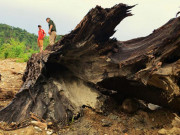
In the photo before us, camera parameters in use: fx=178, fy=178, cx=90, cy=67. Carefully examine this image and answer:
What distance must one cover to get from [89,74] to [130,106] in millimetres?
1170

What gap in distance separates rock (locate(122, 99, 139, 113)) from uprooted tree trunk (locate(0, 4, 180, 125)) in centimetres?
18

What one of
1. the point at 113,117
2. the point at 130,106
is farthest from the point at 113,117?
the point at 130,106

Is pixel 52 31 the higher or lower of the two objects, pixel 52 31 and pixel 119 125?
the higher

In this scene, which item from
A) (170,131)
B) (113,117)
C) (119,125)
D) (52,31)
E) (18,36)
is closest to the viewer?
(170,131)

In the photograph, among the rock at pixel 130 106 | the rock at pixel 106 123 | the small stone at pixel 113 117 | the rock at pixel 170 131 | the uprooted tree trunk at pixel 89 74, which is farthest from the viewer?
the rock at pixel 130 106

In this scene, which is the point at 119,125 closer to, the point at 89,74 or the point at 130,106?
the point at 130,106

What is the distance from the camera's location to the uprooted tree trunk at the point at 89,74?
3277 mm

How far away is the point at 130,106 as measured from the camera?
3.98 m

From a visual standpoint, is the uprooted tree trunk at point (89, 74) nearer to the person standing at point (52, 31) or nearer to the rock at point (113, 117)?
the rock at point (113, 117)

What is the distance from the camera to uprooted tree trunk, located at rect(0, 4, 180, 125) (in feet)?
10.8

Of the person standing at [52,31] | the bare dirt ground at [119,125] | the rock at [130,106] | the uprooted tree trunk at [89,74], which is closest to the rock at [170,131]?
the bare dirt ground at [119,125]

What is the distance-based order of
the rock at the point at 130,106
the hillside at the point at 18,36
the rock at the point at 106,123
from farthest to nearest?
the hillside at the point at 18,36
the rock at the point at 130,106
the rock at the point at 106,123

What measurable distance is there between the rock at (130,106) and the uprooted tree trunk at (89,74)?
0.18m

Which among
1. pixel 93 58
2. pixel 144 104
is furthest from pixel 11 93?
pixel 144 104
